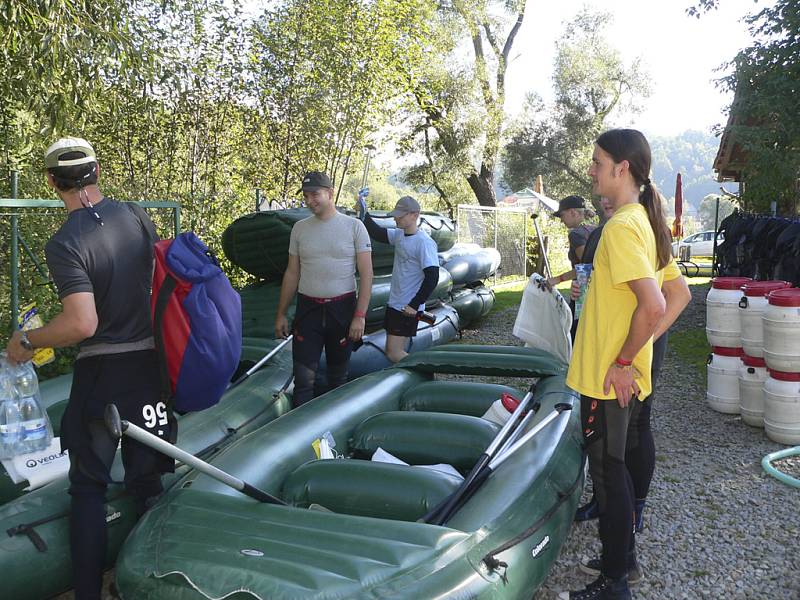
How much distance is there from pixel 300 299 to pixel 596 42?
24.4 metres

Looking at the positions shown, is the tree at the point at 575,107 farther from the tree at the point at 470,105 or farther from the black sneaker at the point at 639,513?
the black sneaker at the point at 639,513

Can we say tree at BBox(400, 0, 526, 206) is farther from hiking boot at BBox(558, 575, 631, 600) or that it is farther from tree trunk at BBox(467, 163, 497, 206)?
hiking boot at BBox(558, 575, 631, 600)

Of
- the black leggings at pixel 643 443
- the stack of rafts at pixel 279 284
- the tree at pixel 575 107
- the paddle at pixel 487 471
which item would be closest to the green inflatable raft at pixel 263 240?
the stack of rafts at pixel 279 284

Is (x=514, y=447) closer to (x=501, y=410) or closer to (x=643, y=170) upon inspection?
(x=501, y=410)

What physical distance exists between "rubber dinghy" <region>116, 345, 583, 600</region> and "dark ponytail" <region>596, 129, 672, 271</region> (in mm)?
965

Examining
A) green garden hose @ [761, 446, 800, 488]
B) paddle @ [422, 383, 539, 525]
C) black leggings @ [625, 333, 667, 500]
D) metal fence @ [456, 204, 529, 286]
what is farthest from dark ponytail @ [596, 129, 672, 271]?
metal fence @ [456, 204, 529, 286]

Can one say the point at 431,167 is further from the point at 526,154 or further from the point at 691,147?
the point at 691,147

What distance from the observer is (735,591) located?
A: 289 cm

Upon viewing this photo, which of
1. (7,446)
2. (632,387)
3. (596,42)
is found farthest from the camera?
(596,42)

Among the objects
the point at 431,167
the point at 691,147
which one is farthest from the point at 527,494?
the point at 691,147

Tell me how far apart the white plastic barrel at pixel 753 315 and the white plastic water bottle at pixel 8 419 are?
467 centimetres

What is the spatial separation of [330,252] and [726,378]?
10.7 feet

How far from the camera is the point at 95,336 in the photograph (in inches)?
94.4

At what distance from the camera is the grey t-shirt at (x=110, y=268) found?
2.24 metres
